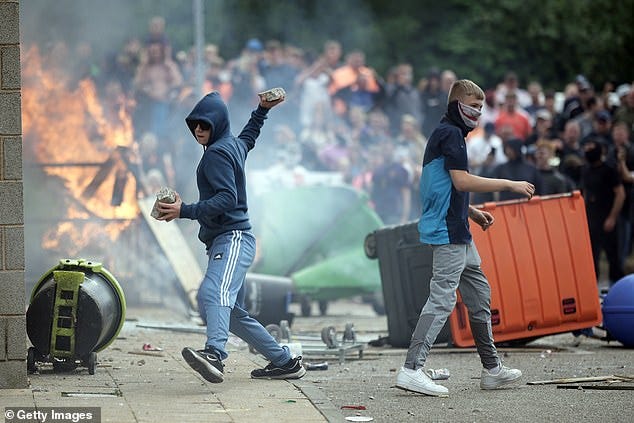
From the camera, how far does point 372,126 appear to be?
20.2m

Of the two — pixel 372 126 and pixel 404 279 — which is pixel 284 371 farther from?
pixel 372 126

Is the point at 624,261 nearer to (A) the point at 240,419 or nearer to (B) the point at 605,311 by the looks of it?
(B) the point at 605,311

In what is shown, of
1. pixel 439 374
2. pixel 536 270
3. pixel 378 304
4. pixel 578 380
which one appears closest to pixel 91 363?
pixel 439 374

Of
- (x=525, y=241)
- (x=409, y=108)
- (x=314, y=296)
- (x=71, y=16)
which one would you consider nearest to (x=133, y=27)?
(x=71, y=16)

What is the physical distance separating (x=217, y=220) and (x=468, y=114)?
1.62 meters

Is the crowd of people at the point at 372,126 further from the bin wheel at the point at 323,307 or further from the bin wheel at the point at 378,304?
the bin wheel at the point at 323,307

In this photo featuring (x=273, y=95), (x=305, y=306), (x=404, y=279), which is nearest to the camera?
(x=273, y=95)

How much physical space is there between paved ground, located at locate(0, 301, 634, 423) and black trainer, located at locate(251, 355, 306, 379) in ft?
0.34

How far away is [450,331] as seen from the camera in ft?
35.9

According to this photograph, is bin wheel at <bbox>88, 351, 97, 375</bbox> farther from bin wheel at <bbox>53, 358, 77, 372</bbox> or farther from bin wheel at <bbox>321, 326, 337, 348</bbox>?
bin wheel at <bbox>321, 326, 337, 348</bbox>

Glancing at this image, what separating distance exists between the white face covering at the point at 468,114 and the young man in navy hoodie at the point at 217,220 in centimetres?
114

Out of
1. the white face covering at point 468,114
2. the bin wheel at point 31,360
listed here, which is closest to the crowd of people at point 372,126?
the white face covering at point 468,114

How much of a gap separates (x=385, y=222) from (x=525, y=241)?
266 inches

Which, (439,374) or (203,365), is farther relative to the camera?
(439,374)
